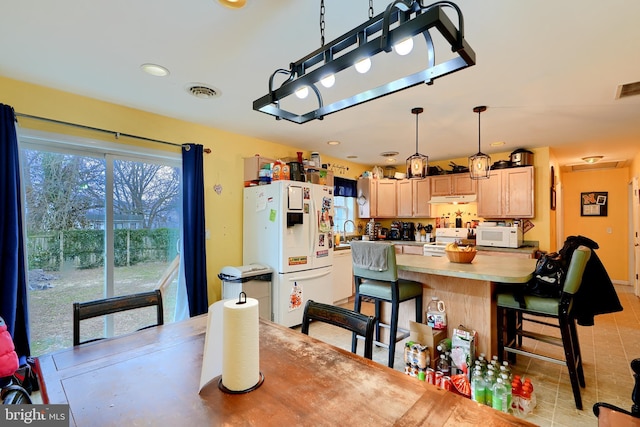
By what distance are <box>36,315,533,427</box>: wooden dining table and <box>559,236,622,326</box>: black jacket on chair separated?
2.04 metres

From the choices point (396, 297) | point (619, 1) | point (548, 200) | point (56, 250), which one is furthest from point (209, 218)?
point (548, 200)

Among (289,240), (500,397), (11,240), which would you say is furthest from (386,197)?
(11,240)

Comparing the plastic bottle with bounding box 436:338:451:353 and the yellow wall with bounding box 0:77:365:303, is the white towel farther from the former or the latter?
the yellow wall with bounding box 0:77:365:303

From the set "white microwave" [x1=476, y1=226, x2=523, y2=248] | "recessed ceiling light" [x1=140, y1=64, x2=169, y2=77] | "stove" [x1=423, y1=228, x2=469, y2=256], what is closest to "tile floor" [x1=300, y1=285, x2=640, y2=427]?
"white microwave" [x1=476, y1=226, x2=523, y2=248]

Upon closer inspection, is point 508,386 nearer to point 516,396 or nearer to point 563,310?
point 516,396

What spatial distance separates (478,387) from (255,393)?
1767 millimetres

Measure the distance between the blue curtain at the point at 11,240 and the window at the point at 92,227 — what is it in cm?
17

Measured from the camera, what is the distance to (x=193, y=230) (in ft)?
10.8

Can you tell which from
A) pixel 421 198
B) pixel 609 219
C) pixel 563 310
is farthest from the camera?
pixel 609 219

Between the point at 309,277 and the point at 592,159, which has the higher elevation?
the point at 592,159

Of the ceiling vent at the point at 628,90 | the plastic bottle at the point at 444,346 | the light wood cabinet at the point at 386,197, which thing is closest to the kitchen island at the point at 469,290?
the plastic bottle at the point at 444,346

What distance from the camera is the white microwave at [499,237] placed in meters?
4.30

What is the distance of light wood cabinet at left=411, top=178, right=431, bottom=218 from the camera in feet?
17.7

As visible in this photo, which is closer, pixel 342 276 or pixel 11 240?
pixel 11 240
